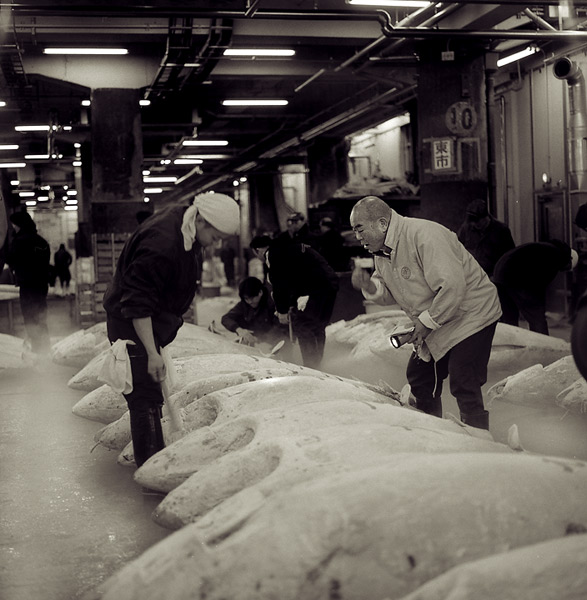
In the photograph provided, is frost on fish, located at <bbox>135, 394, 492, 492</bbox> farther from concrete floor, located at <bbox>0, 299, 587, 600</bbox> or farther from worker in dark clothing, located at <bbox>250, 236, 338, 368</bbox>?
worker in dark clothing, located at <bbox>250, 236, 338, 368</bbox>

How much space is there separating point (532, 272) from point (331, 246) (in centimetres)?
500

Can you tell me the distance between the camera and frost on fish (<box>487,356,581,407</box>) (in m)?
5.92

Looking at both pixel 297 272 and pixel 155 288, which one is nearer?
pixel 155 288

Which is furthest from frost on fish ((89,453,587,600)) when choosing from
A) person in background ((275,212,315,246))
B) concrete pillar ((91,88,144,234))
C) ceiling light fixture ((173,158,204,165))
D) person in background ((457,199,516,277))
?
ceiling light fixture ((173,158,204,165))

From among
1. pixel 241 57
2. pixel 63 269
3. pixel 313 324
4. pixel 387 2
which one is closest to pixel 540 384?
pixel 313 324

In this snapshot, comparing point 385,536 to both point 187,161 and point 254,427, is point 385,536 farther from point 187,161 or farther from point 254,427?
point 187,161

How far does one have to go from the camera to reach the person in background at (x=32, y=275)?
1031cm

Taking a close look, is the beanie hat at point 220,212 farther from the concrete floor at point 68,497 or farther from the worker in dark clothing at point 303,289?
the worker in dark clothing at point 303,289

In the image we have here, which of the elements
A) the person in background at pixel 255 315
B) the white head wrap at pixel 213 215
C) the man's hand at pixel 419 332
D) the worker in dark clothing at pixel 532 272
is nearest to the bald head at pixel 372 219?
the man's hand at pixel 419 332

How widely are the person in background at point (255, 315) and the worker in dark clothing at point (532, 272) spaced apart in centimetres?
223

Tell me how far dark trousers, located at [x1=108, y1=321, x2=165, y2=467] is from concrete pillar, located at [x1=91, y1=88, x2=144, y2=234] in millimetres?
7862

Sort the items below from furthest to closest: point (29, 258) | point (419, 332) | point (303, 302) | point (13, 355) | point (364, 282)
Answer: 1. point (29, 258)
2. point (13, 355)
3. point (303, 302)
4. point (364, 282)
5. point (419, 332)

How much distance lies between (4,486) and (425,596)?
122 inches

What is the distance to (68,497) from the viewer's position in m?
4.45
